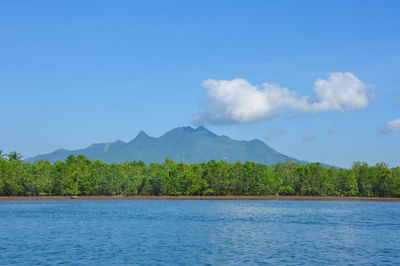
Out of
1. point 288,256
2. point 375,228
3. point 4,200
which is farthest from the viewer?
point 4,200

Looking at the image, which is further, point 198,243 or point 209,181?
point 209,181

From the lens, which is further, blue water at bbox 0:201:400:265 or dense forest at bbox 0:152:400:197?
dense forest at bbox 0:152:400:197

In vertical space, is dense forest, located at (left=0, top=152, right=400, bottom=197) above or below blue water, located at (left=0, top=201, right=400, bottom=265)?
above

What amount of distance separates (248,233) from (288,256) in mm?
18592

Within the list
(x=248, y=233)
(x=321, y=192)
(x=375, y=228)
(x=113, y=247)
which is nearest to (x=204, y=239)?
(x=248, y=233)

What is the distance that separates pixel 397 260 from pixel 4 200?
159m

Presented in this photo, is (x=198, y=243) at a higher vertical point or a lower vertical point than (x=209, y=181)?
lower

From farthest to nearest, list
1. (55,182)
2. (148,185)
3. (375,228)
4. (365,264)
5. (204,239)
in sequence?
(148,185) < (55,182) < (375,228) < (204,239) < (365,264)

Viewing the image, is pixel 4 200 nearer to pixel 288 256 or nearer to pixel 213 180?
pixel 213 180

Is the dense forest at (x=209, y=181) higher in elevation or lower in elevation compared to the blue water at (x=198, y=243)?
higher

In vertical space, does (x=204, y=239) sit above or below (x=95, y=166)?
below

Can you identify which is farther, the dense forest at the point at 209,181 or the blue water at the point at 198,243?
the dense forest at the point at 209,181

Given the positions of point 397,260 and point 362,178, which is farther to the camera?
point 362,178

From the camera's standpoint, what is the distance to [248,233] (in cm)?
6225
